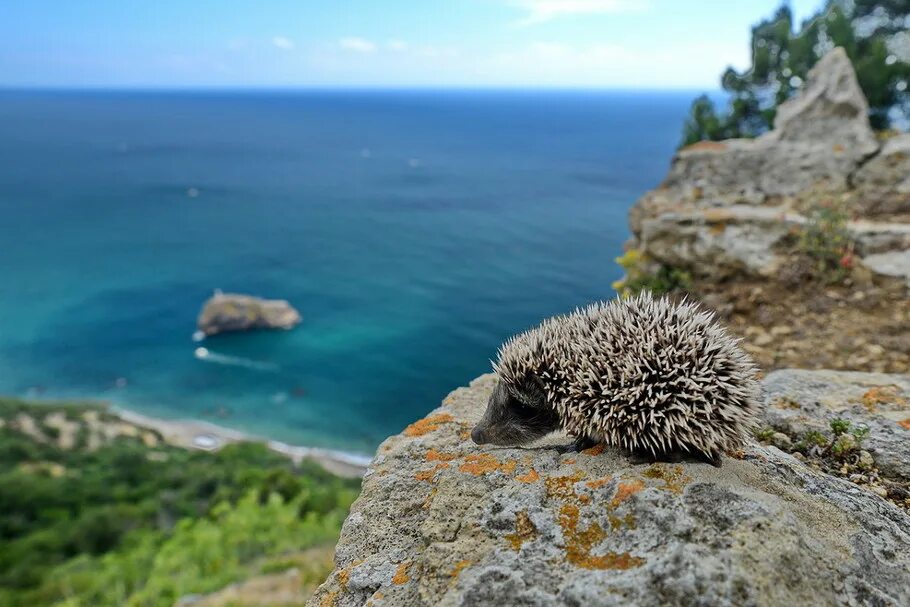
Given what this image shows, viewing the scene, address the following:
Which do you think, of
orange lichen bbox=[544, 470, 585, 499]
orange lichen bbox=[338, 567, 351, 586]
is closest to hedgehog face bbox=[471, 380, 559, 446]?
orange lichen bbox=[544, 470, 585, 499]

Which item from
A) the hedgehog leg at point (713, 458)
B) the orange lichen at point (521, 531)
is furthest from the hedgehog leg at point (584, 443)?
the orange lichen at point (521, 531)

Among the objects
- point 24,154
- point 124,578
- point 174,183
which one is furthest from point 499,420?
point 24,154

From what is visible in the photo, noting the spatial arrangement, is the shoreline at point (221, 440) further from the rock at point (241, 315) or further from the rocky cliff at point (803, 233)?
the rocky cliff at point (803, 233)

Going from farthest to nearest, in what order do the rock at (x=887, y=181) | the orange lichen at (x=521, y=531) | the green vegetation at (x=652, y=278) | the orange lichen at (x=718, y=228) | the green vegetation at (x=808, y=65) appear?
the green vegetation at (x=808, y=65), the rock at (x=887, y=181), the green vegetation at (x=652, y=278), the orange lichen at (x=718, y=228), the orange lichen at (x=521, y=531)

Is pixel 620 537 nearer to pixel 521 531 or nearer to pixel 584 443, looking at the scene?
pixel 521 531

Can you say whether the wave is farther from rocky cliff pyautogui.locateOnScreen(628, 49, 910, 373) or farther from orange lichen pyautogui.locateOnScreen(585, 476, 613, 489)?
orange lichen pyautogui.locateOnScreen(585, 476, 613, 489)

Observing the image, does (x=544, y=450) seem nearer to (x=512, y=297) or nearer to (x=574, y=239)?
(x=512, y=297)
